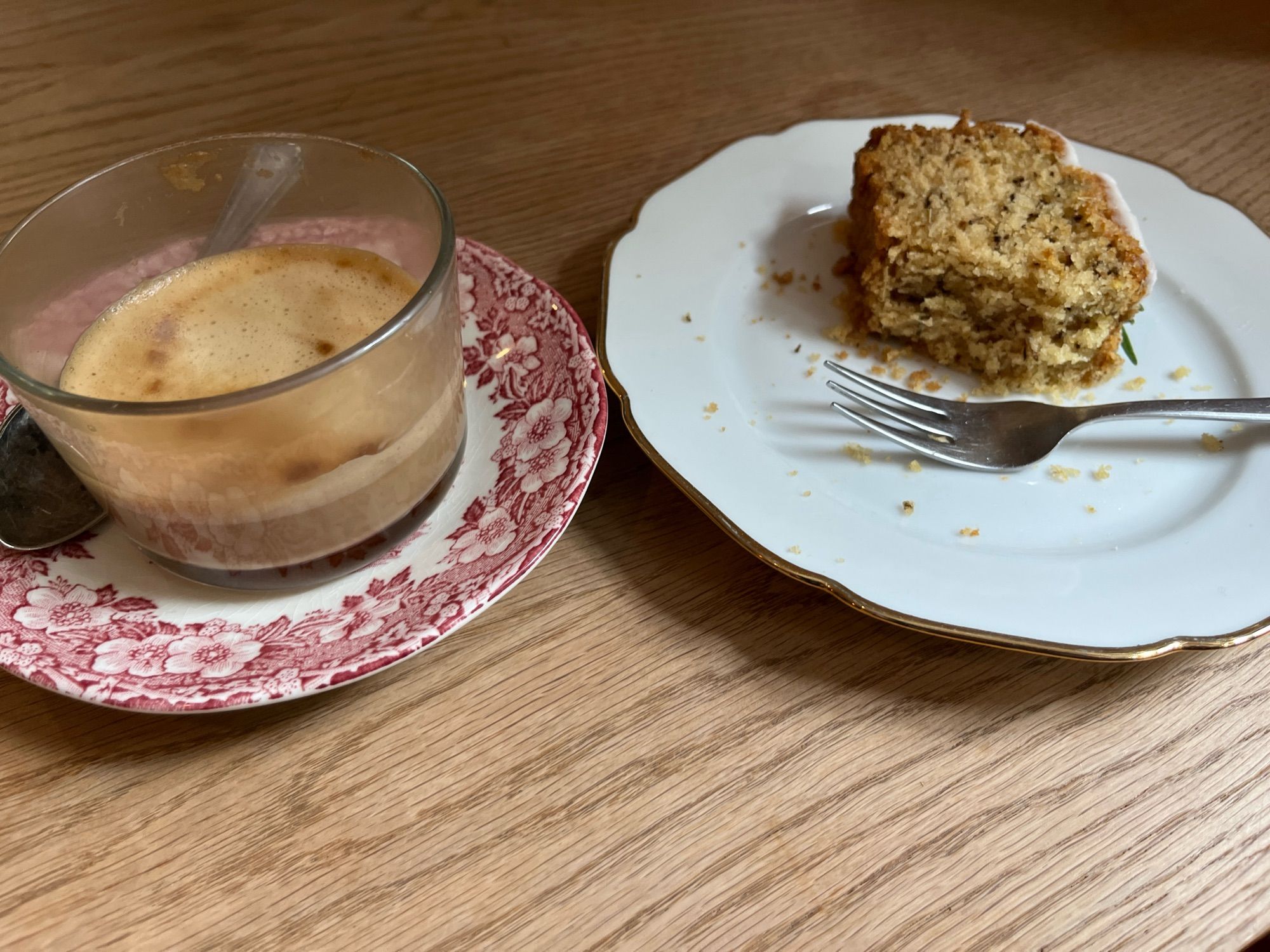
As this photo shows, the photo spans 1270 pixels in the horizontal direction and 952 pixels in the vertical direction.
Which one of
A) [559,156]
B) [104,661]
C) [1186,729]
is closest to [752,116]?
[559,156]

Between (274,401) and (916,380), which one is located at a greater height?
(274,401)

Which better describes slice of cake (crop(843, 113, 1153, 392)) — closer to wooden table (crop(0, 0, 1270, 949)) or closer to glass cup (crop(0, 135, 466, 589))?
wooden table (crop(0, 0, 1270, 949))

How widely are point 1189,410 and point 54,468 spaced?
109 cm

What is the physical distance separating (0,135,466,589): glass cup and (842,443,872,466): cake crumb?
0.40 metres

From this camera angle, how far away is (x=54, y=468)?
2.70 feet

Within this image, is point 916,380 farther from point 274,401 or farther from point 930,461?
point 274,401

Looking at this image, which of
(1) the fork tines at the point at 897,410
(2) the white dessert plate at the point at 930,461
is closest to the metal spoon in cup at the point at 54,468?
(2) the white dessert plate at the point at 930,461

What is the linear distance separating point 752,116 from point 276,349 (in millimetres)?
998

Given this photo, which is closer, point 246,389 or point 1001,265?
point 246,389

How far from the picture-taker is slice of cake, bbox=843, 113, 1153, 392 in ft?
3.36

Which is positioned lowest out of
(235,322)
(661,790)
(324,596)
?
(661,790)

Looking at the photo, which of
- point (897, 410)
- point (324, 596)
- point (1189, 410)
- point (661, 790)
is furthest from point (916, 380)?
point (324, 596)

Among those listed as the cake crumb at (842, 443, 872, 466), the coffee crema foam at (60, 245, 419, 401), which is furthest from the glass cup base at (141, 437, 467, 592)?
the cake crumb at (842, 443, 872, 466)

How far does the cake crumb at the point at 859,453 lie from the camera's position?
0.93 metres
